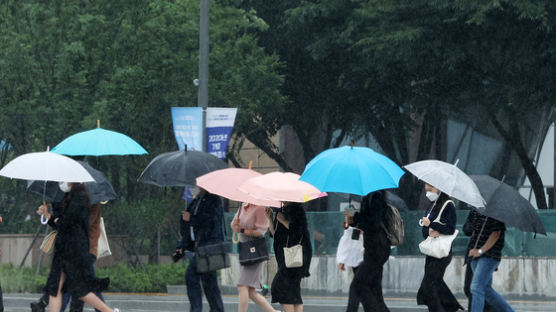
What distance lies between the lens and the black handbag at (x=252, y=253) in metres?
12.5

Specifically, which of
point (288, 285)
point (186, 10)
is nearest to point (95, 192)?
point (288, 285)

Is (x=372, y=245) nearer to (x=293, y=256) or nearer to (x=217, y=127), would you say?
(x=293, y=256)

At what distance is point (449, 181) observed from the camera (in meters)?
11.7

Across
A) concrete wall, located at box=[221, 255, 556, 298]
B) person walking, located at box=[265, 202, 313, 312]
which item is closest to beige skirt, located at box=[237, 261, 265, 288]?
person walking, located at box=[265, 202, 313, 312]

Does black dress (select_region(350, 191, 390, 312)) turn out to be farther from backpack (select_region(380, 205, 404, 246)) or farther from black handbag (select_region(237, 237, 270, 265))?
black handbag (select_region(237, 237, 270, 265))

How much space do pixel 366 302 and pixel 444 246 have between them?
1123 millimetres

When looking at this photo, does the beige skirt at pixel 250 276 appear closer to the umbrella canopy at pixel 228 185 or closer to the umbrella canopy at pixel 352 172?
the umbrella canopy at pixel 228 185

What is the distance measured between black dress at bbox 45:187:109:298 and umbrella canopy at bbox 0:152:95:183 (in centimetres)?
33

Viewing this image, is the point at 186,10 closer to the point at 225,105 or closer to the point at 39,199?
the point at 225,105

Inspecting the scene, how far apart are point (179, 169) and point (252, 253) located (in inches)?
50.8

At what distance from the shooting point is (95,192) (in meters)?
12.4

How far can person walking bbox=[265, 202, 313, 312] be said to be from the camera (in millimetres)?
12180

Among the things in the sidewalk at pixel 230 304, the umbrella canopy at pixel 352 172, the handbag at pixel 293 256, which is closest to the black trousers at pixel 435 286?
the umbrella canopy at pixel 352 172

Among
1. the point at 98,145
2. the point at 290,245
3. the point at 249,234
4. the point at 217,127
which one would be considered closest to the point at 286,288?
the point at 290,245
